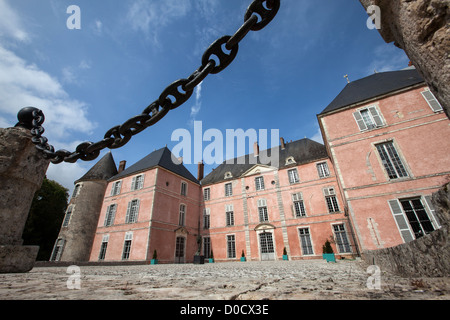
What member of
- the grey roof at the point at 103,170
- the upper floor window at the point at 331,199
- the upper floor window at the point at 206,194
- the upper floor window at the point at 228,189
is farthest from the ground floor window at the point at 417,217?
the grey roof at the point at 103,170

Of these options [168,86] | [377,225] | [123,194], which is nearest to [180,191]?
[123,194]

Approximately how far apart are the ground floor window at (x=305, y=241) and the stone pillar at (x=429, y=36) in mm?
19214

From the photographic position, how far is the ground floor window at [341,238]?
16.0 m

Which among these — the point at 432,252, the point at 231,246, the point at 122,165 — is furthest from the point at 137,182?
the point at 432,252

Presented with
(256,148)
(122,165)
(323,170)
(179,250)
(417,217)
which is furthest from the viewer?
(256,148)

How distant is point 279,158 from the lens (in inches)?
903

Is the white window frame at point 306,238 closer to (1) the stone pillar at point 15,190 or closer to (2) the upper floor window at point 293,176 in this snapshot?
(2) the upper floor window at point 293,176

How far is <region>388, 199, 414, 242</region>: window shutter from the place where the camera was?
9492mm

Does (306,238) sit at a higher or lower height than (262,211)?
lower

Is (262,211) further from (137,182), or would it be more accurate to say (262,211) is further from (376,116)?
(137,182)

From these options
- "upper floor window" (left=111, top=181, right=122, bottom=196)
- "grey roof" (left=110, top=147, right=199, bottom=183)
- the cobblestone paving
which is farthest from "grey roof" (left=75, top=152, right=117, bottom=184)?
the cobblestone paving

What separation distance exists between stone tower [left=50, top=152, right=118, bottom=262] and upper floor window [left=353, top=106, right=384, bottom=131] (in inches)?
972

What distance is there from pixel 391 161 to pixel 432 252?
11683 millimetres
